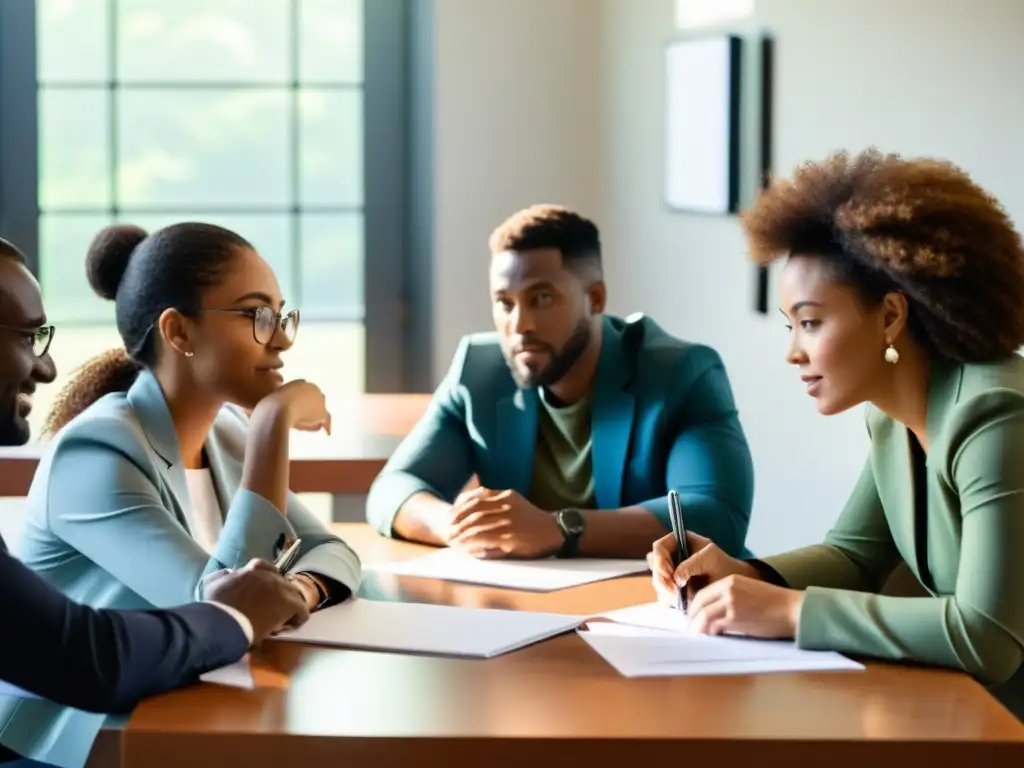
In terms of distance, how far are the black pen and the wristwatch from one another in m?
0.36

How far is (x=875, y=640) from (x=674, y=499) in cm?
34

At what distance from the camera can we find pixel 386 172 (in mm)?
4895

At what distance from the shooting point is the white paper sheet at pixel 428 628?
1768mm

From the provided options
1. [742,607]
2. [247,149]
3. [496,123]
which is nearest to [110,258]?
[742,607]

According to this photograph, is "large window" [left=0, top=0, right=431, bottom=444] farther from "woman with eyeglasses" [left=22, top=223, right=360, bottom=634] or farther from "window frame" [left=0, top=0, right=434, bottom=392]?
"woman with eyeglasses" [left=22, top=223, right=360, bottom=634]

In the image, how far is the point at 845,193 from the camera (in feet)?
6.43

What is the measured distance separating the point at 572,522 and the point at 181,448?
24.5 inches

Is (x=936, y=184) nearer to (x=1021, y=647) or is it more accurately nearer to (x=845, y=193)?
(x=845, y=193)

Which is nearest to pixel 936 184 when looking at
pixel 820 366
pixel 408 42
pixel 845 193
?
pixel 845 193

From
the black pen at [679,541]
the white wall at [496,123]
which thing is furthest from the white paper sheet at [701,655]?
the white wall at [496,123]

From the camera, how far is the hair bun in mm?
2426

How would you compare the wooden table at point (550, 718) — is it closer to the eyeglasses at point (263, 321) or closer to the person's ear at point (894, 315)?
the person's ear at point (894, 315)

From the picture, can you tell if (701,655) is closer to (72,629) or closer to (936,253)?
(936,253)

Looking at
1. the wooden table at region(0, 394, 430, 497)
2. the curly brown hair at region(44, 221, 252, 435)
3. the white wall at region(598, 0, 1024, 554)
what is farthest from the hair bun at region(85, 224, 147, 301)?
the white wall at region(598, 0, 1024, 554)
